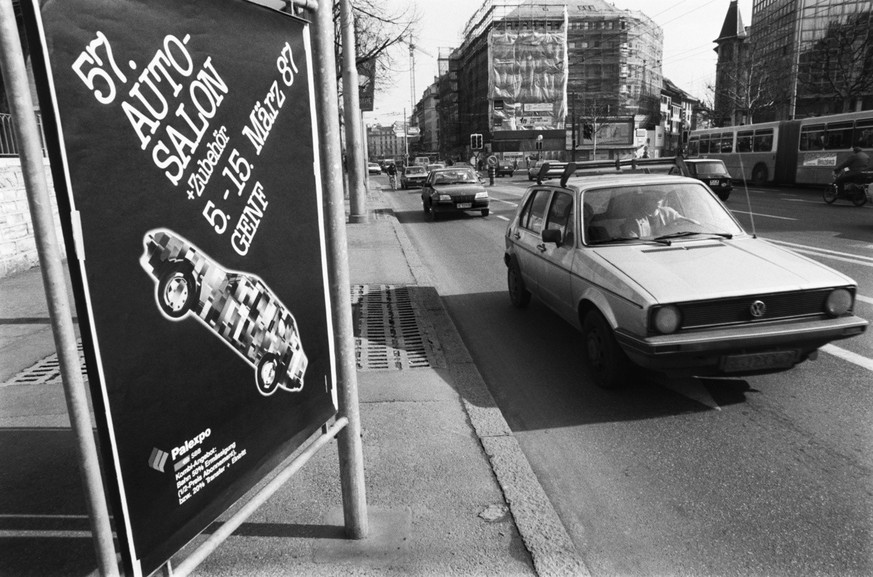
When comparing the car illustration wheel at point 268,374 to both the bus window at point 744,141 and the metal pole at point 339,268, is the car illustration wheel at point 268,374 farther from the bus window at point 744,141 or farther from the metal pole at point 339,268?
the bus window at point 744,141

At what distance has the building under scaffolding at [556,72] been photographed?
86438 mm

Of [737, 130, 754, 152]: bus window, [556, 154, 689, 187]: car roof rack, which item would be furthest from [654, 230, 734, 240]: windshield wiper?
[737, 130, 754, 152]: bus window

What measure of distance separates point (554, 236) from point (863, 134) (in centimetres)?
2423

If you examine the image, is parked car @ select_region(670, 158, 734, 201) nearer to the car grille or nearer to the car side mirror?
the car side mirror

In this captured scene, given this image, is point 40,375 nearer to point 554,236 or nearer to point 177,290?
point 177,290

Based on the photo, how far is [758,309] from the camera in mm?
4363

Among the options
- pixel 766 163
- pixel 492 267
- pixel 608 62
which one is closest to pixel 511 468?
pixel 492 267

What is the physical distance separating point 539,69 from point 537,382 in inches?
3465

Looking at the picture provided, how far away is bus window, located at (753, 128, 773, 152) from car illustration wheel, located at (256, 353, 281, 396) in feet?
106

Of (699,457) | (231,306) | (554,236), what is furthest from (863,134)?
(231,306)

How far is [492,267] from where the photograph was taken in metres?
11.1

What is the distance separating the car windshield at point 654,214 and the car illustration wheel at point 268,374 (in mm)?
3811

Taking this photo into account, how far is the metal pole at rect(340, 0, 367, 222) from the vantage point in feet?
51.9

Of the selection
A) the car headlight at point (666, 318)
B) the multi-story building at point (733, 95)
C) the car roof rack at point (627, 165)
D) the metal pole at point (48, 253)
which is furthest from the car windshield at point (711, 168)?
the multi-story building at point (733, 95)
